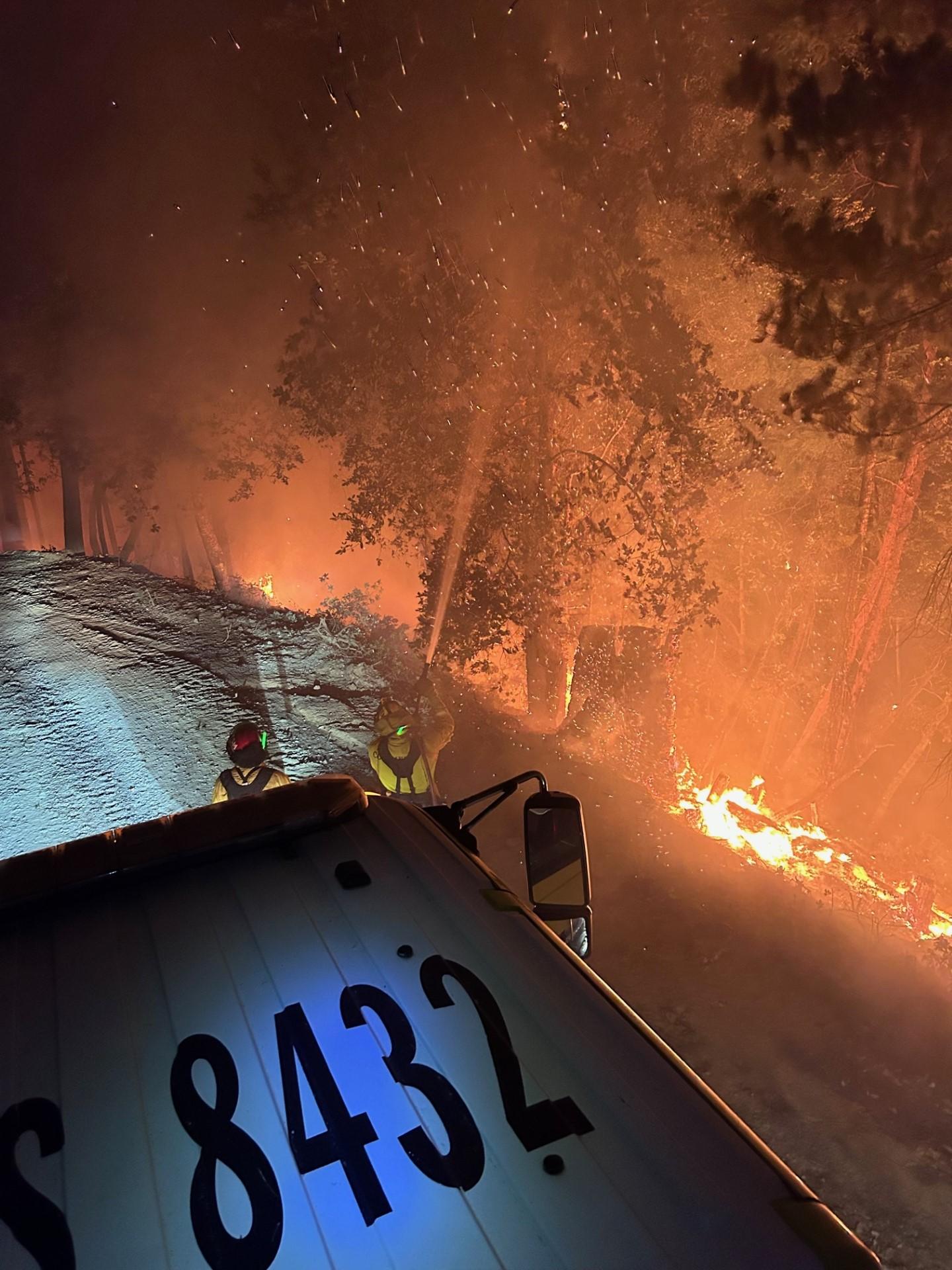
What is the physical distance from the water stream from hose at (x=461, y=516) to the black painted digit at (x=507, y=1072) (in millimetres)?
10549

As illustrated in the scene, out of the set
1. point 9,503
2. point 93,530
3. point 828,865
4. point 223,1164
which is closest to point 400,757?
point 223,1164

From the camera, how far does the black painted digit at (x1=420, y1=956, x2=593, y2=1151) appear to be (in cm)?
147

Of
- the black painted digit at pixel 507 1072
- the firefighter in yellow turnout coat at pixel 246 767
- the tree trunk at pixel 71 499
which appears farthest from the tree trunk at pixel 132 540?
the black painted digit at pixel 507 1072

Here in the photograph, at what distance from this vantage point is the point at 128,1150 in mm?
1447

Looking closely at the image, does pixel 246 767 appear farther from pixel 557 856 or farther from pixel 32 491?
pixel 32 491

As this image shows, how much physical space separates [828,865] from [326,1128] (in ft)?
33.2

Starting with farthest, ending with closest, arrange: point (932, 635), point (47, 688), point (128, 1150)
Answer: point (932, 635), point (47, 688), point (128, 1150)

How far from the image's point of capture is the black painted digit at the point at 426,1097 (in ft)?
4.66

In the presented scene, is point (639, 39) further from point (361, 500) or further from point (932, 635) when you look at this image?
point (932, 635)

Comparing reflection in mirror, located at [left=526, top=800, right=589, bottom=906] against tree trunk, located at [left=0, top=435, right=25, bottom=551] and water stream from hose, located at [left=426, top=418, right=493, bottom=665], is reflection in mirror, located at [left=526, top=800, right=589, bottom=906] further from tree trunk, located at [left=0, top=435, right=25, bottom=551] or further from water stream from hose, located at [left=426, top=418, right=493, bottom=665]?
tree trunk, located at [left=0, top=435, right=25, bottom=551]

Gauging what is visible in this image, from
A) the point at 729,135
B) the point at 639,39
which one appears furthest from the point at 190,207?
the point at 729,135

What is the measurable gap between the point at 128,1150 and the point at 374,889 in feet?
2.81

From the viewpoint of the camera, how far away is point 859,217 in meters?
8.12

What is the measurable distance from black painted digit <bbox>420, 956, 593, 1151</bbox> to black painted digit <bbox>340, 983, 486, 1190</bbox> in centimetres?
8
